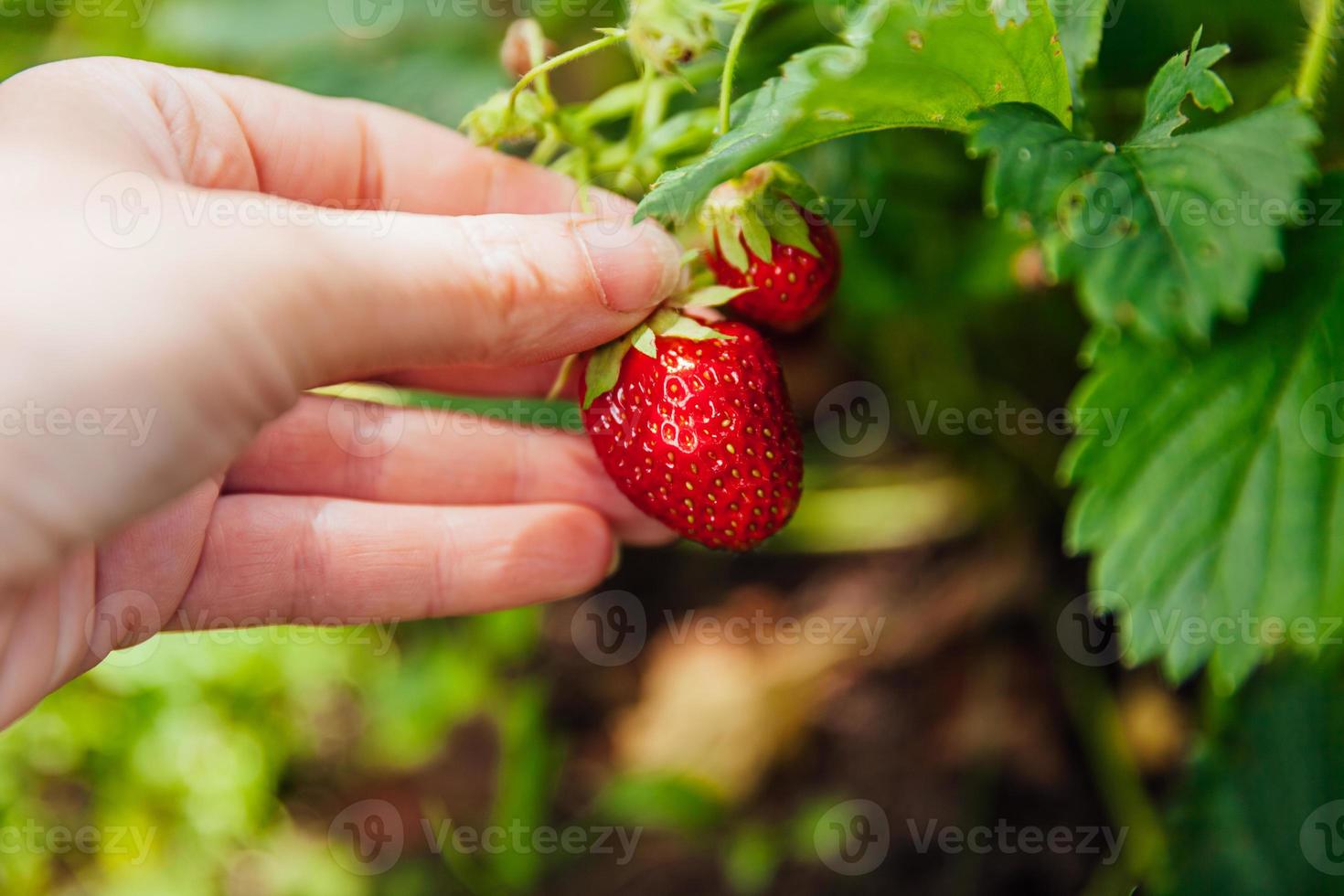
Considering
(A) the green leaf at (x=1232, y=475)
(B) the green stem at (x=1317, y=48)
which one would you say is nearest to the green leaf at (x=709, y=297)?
(A) the green leaf at (x=1232, y=475)

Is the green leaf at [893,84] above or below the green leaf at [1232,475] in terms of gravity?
above

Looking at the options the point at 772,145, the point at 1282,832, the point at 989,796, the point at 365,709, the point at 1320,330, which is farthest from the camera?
the point at 365,709

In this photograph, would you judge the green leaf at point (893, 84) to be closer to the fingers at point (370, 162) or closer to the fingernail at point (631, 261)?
the fingernail at point (631, 261)

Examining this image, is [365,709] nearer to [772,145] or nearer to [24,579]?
[24,579]

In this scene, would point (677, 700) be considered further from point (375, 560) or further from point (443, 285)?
point (443, 285)

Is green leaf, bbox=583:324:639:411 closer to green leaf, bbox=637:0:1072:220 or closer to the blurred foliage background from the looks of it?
green leaf, bbox=637:0:1072:220

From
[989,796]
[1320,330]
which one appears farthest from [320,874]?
[1320,330]

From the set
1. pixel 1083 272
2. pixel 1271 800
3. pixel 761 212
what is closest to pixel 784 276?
pixel 761 212
